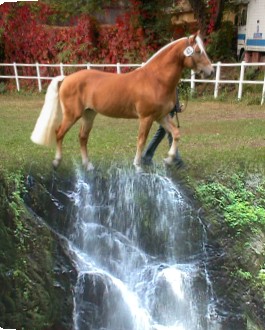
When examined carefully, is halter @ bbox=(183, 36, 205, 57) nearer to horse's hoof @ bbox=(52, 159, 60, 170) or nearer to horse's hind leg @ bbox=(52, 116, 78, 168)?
horse's hind leg @ bbox=(52, 116, 78, 168)

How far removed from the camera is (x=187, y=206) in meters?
2.43

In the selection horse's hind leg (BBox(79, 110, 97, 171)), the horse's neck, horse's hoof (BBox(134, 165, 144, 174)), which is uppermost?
the horse's neck

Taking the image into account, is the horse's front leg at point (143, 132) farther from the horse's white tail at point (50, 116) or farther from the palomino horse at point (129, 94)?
the horse's white tail at point (50, 116)

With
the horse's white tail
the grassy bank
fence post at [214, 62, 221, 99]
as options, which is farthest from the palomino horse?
fence post at [214, 62, 221, 99]

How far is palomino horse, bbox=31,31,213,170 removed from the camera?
1854 mm

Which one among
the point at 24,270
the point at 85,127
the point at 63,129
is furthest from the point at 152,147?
the point at 24,270

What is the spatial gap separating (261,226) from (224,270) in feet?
1.18

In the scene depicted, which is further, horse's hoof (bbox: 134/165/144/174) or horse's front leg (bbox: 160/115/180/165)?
horse's hoof (bbox: 134/165/144/174)

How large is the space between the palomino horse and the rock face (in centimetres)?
47

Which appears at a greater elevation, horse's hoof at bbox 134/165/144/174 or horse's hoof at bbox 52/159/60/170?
horse's hoof at bbox 52/159/60/170

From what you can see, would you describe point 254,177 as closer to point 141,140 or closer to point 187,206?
point 187,206

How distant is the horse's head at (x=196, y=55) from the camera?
5.88 feet

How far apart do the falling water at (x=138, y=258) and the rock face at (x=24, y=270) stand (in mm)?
150

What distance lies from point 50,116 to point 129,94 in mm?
405
